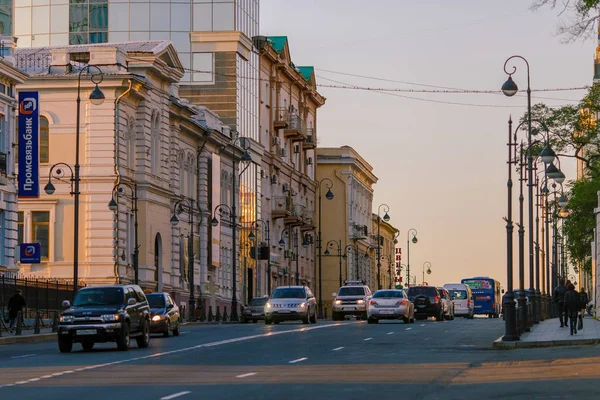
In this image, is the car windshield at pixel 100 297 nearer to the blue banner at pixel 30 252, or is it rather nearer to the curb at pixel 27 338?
the curb at pixel 27 338

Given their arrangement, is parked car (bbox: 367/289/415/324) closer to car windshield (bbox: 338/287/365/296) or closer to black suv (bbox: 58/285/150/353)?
car windshield (bbox: 338/287/365/296)

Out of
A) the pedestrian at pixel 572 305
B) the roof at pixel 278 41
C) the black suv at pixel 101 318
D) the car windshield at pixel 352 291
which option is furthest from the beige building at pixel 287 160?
the black suv at pixel 101 318

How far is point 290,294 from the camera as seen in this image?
59.2 metres

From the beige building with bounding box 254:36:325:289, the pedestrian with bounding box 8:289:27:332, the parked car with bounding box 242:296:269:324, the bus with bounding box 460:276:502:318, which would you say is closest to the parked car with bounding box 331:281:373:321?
the parked car with bounding box 242:296:269:324

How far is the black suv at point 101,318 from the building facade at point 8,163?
23.9 metres

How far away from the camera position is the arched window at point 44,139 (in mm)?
66625

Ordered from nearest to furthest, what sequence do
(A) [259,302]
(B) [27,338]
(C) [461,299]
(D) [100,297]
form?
(D) [100,297] → (B) [27,338] → (A) [259,302] → (C) [461,299]

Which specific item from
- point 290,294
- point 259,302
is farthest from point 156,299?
point 259,302

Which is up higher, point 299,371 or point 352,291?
point 352,291

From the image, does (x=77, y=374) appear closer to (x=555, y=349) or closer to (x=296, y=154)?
(x=555, y=349)

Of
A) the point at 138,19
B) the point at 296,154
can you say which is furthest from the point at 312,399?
the point at 296,154

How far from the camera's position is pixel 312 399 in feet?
62.1

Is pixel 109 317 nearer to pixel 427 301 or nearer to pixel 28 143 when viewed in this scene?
pixel 28 143

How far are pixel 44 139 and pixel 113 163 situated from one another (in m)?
3.73
